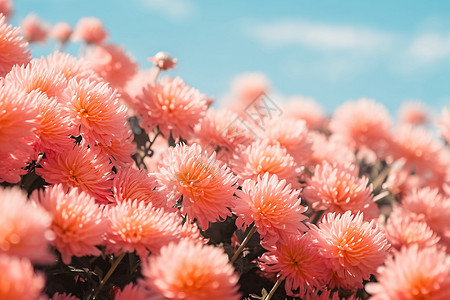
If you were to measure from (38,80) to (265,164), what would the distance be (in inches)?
20.5

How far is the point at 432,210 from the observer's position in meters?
1.41

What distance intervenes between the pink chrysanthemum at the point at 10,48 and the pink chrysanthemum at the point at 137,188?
38 centimetres

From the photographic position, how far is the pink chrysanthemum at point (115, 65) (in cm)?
166

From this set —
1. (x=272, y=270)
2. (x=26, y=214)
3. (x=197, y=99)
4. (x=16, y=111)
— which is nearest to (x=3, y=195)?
(x=26, y=214)

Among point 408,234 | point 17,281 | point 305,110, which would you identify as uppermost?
point 305,110

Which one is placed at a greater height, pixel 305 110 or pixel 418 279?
pixel 305 110

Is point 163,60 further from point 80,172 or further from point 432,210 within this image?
point 432,210

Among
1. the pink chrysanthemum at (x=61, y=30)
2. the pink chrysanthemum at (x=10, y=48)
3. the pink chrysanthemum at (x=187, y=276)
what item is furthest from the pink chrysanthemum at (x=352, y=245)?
the pink chrysanthemum at (x=61, y=30)

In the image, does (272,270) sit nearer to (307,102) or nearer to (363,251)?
(363,251)

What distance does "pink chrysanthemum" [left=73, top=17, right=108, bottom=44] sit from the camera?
7.11ft

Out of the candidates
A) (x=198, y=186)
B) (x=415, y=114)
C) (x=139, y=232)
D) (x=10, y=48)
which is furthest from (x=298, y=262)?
(x=415, y=114)

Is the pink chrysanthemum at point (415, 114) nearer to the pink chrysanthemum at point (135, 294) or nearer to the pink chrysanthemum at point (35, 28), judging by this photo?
the pink chrysanthemum at point (35, 28)

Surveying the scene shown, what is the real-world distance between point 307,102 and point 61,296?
5.51 feet

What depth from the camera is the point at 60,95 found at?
0.94 meters
